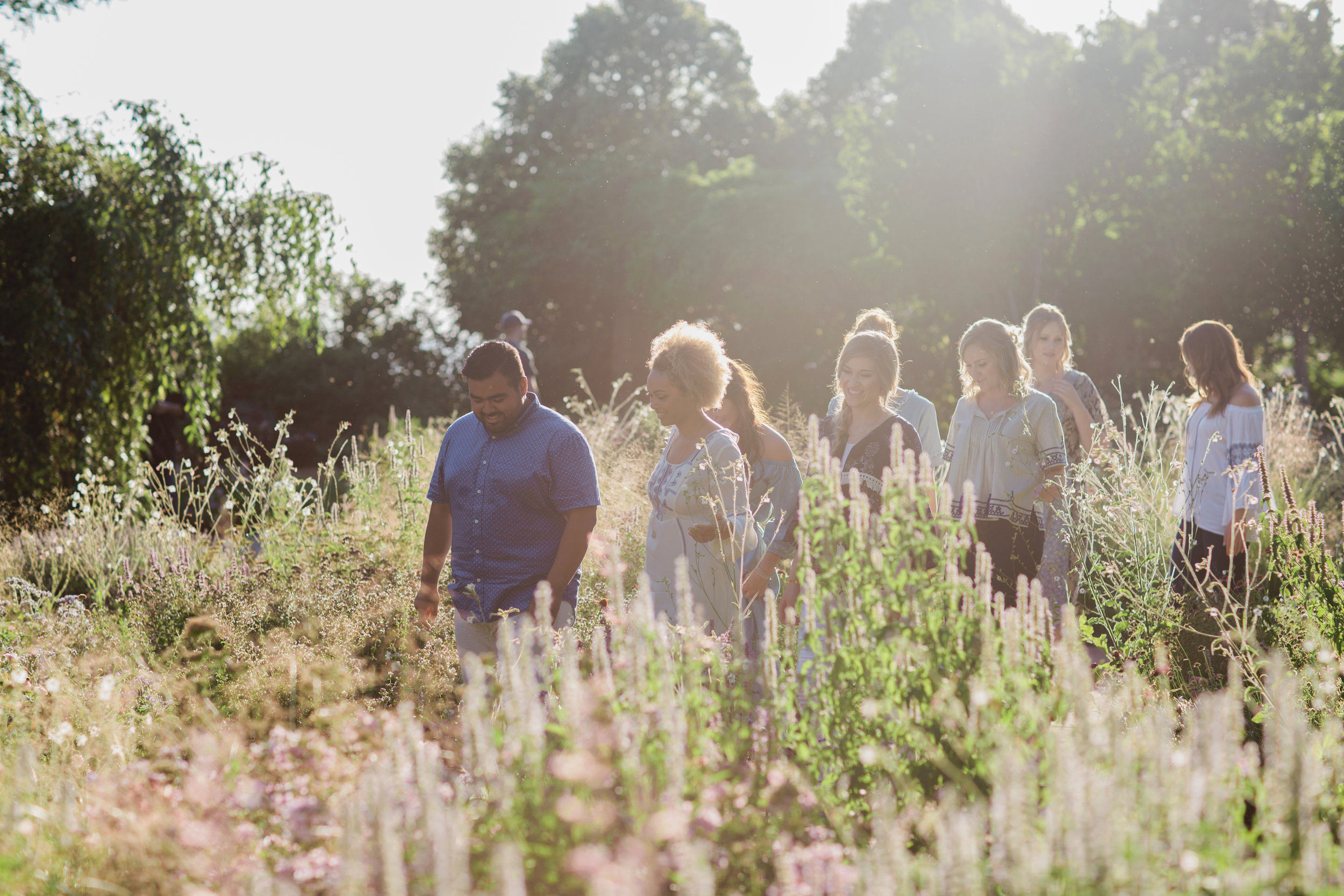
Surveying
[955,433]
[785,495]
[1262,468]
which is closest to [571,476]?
[785,495]

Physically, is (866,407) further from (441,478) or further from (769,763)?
(769,763)

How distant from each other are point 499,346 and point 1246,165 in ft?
65.3

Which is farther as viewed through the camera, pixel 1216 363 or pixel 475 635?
pixel 1216 363

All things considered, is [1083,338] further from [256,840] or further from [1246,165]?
[256,840]

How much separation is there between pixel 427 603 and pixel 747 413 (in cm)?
148

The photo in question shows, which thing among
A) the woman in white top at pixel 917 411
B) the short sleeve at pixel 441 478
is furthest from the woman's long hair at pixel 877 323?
the short sleeve at pixel 441 478

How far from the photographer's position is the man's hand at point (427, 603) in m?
3.67

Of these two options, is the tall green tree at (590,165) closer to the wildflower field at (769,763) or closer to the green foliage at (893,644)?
the wildflower field at (769,763)

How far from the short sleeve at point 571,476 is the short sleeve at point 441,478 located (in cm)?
50

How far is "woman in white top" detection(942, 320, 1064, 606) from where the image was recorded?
4.28 meters

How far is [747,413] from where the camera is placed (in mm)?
4121

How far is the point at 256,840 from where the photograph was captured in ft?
6.34

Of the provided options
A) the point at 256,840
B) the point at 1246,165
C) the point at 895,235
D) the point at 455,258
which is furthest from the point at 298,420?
the point at 256,840

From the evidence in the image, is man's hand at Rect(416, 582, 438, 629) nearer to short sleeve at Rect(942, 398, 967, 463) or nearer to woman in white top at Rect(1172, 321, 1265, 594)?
short sleeve at Rect(942, 398, 967, 463)
